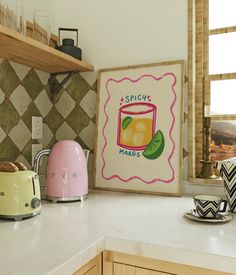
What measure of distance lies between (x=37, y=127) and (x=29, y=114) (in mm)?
89

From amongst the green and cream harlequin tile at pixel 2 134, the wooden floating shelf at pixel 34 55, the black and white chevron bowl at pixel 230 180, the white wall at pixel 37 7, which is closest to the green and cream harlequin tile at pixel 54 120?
the wooden floating shelf at pixel 34 55

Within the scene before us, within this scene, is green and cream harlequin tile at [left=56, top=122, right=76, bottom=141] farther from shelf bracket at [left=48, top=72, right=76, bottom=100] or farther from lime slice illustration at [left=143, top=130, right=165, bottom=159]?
lime slice illustration at [left=143, top=130, right=165, bottom=159]

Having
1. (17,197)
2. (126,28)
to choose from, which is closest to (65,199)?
(17,197)

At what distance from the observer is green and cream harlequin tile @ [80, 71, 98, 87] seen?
65.7 inches

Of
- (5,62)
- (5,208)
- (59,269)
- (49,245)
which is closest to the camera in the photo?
(59,269)

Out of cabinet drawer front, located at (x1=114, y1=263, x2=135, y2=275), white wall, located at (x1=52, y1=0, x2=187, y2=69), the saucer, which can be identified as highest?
white wall, located at (x1=52, y1=0, x2=187, y2=69)

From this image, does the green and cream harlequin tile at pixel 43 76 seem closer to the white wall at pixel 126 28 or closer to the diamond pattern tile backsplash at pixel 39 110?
the diamond pattern tile backsplash at pixel 39 110

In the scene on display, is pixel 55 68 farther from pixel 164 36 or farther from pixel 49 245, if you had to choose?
pixel 49 245

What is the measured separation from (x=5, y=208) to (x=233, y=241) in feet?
2.37

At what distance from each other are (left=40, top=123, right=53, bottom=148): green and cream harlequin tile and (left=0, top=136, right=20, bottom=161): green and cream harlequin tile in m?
0.21

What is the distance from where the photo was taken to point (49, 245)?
2.61 ft

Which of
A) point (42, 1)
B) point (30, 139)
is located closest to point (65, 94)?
point (30, 139)

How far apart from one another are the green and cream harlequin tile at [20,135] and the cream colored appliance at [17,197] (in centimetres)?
44

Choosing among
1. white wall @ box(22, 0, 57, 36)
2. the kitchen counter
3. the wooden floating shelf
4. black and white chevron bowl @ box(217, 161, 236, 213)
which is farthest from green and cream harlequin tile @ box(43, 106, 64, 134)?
black and white chevron bowl @ box(217, 161, 236, 213)
